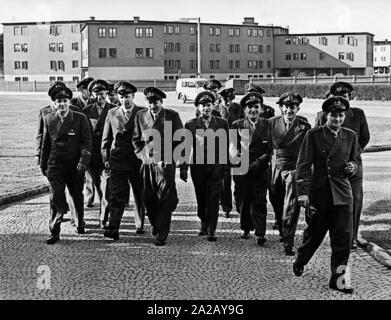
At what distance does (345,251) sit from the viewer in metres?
6.92

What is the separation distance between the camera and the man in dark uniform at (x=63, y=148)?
9539 mm

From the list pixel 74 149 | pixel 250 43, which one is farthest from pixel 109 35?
pixel 74 149

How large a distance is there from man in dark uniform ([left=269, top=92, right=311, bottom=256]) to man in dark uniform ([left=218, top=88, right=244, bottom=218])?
7.38 feet

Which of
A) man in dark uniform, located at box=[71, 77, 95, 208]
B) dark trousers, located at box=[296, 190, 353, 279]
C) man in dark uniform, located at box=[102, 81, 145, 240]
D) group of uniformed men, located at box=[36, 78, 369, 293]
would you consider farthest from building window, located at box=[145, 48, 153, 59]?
dark trousers, located at box=[296, 190, 353, 279]

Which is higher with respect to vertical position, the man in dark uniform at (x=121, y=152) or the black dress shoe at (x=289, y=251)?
the man in dark uniform at (x=121, y=152)

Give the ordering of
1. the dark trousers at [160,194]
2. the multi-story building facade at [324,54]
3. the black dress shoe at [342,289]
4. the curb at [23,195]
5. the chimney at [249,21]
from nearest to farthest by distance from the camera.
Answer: the black dress shoe at [342,289] → the dark trousers at [160,194] → the curb at [23,195] → the multi-story building facade at [324,54] → the chimney at [249,21]

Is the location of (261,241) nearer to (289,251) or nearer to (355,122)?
(289,251)

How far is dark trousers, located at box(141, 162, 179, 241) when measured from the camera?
9164 mm

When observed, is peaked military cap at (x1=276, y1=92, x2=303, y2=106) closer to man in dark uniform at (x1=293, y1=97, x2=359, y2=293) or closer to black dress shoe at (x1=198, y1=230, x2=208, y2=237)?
man in dark uniform at (x1=293, y1=97, x2=359, y2=293)

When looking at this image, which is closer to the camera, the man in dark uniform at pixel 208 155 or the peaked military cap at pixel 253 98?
the peaked military cap at pixel 253 98

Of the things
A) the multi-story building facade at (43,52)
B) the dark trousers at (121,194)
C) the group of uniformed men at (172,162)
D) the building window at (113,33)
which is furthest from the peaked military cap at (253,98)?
the multi-story building facade at (43,52)

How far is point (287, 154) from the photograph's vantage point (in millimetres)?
8867

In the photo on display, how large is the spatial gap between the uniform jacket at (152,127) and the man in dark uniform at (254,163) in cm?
87

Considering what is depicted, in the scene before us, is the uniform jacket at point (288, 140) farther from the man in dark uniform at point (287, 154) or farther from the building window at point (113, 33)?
the building window at point (113, 33)
